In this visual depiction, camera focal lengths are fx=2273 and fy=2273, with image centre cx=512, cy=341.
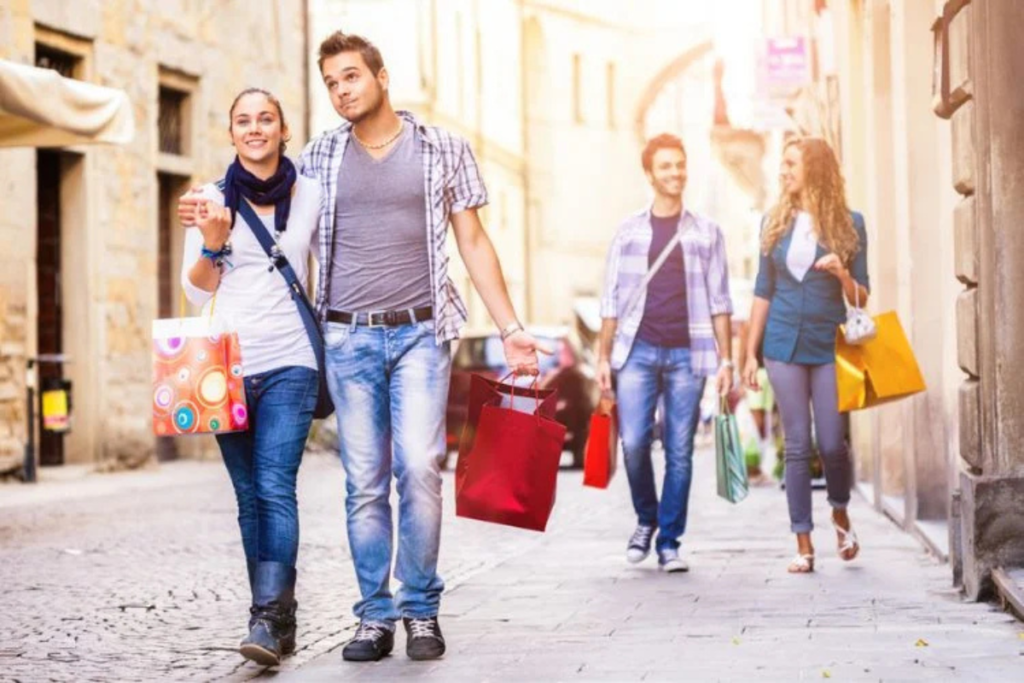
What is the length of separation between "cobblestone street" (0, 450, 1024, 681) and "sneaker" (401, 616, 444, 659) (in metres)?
0.06

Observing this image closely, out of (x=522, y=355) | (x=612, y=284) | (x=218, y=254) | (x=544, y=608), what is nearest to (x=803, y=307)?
(x=612, y=284)

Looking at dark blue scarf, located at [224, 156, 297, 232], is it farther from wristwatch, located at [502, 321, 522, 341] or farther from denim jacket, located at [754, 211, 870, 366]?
denim jacket, located at [754, 211, 870, 366]

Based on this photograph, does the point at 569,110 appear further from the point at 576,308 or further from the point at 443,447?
the point at 443,447

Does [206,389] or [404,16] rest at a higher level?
[404,16]

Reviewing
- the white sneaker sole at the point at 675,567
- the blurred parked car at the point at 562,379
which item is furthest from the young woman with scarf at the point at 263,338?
the blurred parked car at the point at 562,379

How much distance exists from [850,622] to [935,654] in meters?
0.87

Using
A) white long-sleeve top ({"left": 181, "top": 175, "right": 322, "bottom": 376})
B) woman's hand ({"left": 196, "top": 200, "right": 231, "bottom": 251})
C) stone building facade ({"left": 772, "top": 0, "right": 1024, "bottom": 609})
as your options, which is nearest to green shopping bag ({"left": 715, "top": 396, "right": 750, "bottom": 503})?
stone building facade ({"left": 772, "top": 0, "right": 1024, "bottom": 609})

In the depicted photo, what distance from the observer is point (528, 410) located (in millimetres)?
7074

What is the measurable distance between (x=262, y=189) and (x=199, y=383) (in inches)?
24.8

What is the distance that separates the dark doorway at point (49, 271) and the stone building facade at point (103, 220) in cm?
1

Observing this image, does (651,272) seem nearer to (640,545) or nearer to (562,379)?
(640,545)

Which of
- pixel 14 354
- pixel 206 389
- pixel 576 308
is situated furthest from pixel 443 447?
pixel 576 308

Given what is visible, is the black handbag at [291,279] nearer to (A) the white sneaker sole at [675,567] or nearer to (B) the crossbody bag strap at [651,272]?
(A) the white sneaker sole at [675,567]

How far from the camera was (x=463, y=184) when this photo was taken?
7004mm
